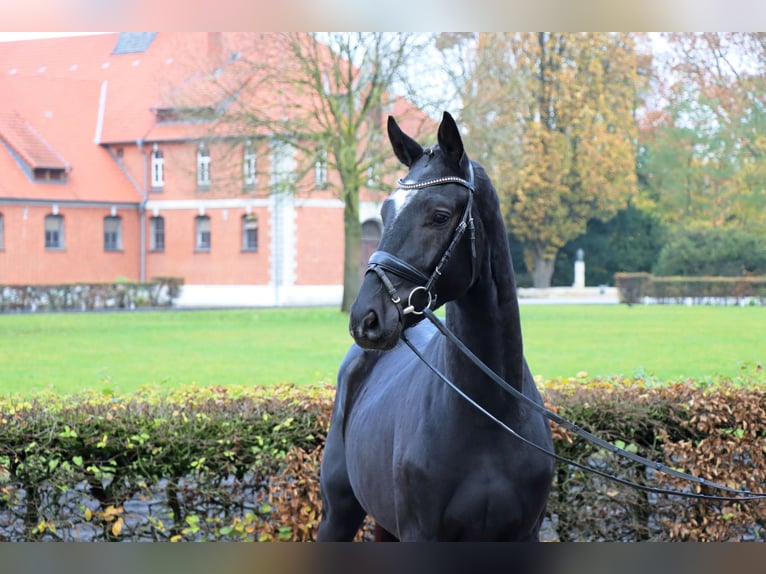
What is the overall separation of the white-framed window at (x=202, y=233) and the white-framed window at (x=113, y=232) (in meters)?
3.08

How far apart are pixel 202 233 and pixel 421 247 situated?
3576 cm

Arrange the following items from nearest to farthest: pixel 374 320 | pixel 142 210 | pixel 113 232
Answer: pixel 374 320, pixel 113 232, pixel 142 210

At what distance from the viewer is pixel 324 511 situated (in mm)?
4031

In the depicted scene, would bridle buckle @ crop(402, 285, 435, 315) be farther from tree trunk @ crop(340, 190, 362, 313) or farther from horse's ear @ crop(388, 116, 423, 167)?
tree trunk @ crop(340, 190, 362, 313)

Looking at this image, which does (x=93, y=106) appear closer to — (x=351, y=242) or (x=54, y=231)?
(x=54, y=231)

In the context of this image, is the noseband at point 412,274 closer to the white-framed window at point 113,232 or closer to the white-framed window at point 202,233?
the white-framed window at point 202,233

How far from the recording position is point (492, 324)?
9.96 ft

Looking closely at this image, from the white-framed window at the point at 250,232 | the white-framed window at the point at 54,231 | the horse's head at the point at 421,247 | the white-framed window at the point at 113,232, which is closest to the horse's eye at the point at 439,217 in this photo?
the horse's head at the point at 421,247

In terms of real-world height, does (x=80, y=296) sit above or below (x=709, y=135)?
below

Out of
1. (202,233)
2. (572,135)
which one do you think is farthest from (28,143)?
(572,135)

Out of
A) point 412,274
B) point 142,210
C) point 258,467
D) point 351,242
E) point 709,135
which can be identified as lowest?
point 258,467

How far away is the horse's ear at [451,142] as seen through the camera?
292cm
